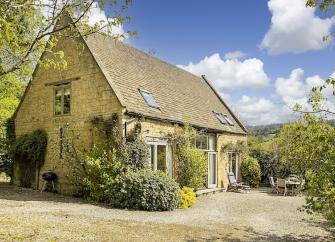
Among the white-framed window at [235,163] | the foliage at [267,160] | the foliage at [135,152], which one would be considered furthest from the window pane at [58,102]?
the foliage at [267,160]

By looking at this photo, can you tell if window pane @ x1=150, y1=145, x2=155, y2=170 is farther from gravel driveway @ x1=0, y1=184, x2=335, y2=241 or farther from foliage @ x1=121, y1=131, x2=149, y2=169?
gravel driveway @ x1=0, y1=184, x2=335, y2=241

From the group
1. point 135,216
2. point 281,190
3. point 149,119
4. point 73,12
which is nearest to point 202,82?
point 281,190

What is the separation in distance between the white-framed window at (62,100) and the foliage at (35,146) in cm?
143

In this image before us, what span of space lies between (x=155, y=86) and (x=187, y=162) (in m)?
4.80

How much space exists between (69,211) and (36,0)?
6.99 metres

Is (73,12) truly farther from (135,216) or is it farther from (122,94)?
(122,94)

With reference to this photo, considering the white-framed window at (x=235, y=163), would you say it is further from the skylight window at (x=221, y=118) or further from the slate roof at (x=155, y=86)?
the skylight window at (x=221, y=118)

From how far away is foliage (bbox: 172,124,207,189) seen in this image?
55.1 feet

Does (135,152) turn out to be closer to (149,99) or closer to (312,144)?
(149,99)

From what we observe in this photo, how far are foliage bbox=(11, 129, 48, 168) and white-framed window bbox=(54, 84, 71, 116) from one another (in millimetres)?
1434

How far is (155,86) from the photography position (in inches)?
752

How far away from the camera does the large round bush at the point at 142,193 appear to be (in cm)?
1266

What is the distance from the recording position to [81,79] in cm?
1620

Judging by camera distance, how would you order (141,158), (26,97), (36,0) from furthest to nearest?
(26,97) < (141,158) < (36,0)
